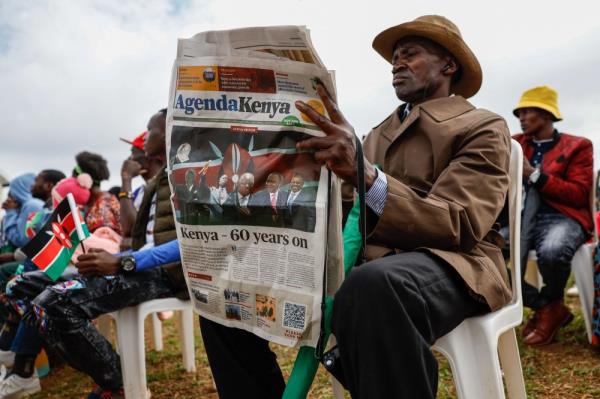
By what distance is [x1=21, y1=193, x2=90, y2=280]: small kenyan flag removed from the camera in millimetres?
2795

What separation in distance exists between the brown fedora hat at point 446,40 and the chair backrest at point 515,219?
367 mm

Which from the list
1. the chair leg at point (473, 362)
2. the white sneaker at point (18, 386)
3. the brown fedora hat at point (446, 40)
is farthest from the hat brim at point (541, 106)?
the white sneaker at point (18, 386)

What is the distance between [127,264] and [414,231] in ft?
5.38

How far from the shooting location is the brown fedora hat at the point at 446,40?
2.07m

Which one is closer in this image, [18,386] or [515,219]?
[515,219]

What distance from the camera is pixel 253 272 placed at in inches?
57.6

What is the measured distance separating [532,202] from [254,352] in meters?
2.66

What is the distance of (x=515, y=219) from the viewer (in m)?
1.99

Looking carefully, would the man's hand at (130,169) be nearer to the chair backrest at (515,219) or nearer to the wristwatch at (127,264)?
the wristwatch at (127,264)

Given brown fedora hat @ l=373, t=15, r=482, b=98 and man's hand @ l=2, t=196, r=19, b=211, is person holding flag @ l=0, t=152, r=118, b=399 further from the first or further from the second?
brown fedora hat @ l=373, t=15, r=482, b=98

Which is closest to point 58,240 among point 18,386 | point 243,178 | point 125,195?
point 125,195

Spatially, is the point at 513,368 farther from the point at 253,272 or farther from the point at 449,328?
the point at 253,272

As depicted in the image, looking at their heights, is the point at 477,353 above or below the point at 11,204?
below

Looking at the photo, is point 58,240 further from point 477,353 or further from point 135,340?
point 477,353
